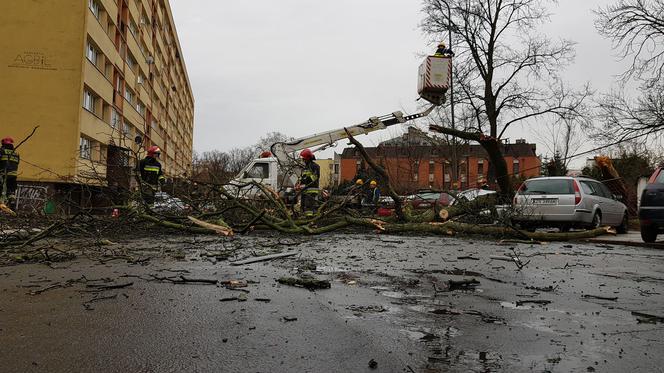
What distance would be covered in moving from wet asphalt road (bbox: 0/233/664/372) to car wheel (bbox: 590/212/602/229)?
6451mm

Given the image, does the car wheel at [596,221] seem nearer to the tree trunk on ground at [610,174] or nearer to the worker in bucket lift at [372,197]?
the tree trunk on ground at [610,174]

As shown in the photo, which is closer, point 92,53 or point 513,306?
point 513,306

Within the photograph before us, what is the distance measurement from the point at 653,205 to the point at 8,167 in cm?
1337

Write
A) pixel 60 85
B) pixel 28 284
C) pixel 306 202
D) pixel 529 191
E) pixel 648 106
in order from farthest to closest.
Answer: pixel 60 85
pixel 648 106
pixel 529 191
pixel 306 202
pixel 28 284

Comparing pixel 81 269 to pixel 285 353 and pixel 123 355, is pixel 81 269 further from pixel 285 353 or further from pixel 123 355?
pixel 285 353

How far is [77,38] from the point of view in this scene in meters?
23.2

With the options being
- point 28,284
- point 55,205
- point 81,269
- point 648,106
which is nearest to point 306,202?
point 55,205

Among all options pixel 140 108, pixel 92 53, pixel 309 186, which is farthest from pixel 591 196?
pixel 140 108

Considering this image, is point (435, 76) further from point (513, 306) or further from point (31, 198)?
point (513, 306)

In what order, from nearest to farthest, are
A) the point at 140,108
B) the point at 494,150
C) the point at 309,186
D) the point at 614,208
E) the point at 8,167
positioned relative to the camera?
the point at 8,167, the point at 309,186, the point at 614,208, the point at 494,150, the point at 140,108

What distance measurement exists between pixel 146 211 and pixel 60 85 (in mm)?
18084

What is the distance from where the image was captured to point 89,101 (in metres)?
26.6

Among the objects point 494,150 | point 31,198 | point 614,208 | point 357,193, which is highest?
point 494,150

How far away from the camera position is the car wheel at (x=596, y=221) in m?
11.8
